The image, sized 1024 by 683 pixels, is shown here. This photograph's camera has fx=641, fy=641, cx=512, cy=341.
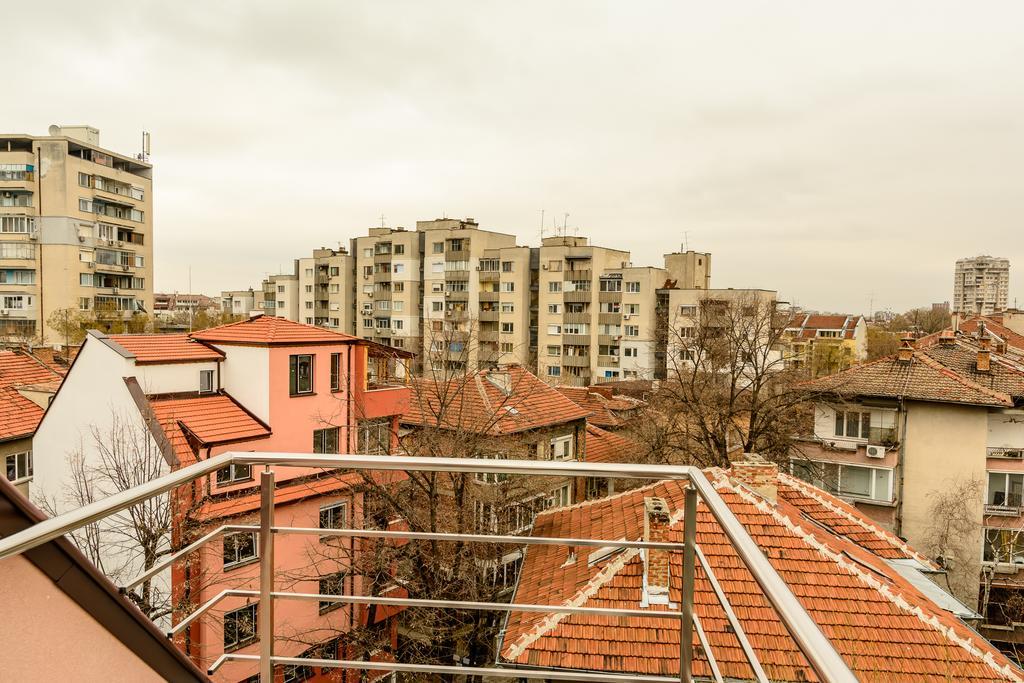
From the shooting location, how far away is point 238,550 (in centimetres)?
1294

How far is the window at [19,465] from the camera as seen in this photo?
1595 cm

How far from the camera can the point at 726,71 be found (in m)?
14.1

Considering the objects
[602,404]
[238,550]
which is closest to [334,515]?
[238,550]

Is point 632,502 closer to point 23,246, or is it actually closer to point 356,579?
point 356,579

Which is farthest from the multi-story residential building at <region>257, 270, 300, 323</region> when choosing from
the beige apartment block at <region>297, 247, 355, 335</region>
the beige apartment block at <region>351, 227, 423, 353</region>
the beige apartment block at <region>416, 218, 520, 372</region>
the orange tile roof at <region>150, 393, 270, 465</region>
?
the orange tile roof at <region>150, 393, 270, 465</region>

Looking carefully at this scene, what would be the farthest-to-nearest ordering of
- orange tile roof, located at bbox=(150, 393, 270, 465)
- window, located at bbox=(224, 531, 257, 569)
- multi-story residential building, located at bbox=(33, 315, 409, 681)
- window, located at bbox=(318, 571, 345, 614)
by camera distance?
window, located at bbox=(318, 571, 345, 614) < orange tile roof, located at bbox=(150, 393, 270, 465) < window, located at bbox=(224, 531, 257, 569) < multi-story residential building, located at bbox=(33, 315, 409, 681)

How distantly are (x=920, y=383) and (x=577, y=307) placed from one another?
2661cm

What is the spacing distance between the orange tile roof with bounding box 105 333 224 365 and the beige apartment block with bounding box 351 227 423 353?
35.9 meters

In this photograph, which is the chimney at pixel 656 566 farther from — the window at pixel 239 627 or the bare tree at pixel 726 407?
the bare tree at pixel 726 407

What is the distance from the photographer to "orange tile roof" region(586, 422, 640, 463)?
22638 millimetres

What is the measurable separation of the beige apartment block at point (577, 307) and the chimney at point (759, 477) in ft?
112

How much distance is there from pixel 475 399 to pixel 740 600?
12.1 m

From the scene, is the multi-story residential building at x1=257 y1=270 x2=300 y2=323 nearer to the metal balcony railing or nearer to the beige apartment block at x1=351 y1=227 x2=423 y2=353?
the beige apartment block at x1=351 y1=227 x2=423 y2=353

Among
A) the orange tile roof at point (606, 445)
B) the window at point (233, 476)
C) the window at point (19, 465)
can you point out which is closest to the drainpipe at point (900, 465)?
the orange tile roof at point (606, 445)
